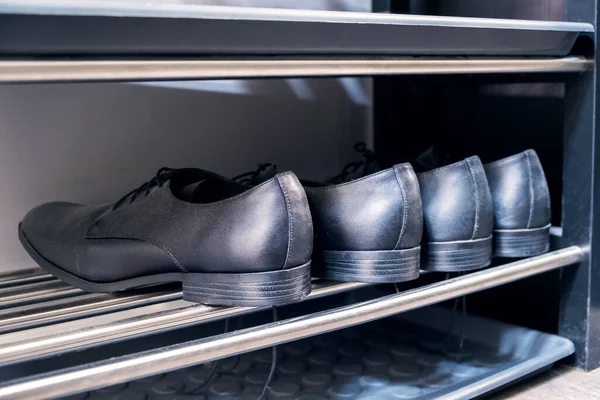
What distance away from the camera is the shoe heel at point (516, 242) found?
93 centimetres

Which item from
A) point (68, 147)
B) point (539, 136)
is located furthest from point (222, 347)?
point (539, 136)

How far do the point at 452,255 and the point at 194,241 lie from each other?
0.36 metres

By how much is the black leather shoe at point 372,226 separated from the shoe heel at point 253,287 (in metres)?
0.09

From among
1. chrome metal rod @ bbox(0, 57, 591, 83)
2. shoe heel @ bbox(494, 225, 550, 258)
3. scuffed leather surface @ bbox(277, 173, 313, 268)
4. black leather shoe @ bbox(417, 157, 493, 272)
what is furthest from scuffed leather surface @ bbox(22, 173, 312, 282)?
shoe heel @ bbox(494, 225, 550, 258)

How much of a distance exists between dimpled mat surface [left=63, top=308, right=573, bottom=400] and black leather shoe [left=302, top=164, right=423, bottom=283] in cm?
20

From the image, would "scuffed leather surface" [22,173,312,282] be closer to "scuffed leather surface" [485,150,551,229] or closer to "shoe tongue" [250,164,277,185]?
"shoe tongue" [250,164,277,185]

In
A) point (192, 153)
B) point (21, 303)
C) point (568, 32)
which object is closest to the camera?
point (21, 303)

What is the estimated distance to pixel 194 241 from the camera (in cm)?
70

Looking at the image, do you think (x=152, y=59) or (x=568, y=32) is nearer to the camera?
(x=152, y=59)

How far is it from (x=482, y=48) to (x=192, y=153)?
1.75 ft

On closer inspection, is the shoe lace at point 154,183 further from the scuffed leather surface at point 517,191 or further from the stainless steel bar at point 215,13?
the scuffed leather surface at point 517,191

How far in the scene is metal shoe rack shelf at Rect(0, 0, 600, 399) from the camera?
0.53 metres

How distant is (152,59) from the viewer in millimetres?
589

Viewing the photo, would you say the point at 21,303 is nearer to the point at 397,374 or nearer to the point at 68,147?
the point at 68,147
